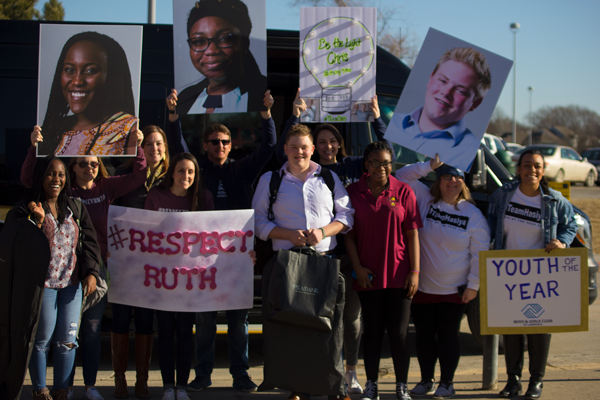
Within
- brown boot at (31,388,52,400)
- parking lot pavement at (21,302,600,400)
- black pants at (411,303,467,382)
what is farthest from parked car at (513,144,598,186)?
brown boot at (31,388,52,400)

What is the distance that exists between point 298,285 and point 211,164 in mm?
1236

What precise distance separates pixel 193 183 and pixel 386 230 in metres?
1.34

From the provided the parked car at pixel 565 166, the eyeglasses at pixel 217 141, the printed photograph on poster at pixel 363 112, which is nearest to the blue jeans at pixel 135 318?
the eyeglasses at pixel 217 141

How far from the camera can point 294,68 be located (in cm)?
464

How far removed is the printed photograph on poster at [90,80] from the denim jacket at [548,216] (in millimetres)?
2626

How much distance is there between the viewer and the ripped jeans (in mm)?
3236

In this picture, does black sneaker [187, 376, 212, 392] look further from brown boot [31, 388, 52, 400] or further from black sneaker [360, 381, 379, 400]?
black sneaker [360, 381, 379, 400]

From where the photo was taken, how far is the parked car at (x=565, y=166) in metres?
21.3

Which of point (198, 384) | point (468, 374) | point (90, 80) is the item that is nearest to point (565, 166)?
point (468, 374)

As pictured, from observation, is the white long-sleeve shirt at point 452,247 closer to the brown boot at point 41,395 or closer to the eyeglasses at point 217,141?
the eyeglasses at point 217,141

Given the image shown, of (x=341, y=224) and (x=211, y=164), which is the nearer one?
(x=341, y=224)

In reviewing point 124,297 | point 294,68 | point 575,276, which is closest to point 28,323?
point 124,297

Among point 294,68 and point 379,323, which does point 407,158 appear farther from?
point 379,323

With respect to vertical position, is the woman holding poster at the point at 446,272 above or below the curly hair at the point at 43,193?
below
